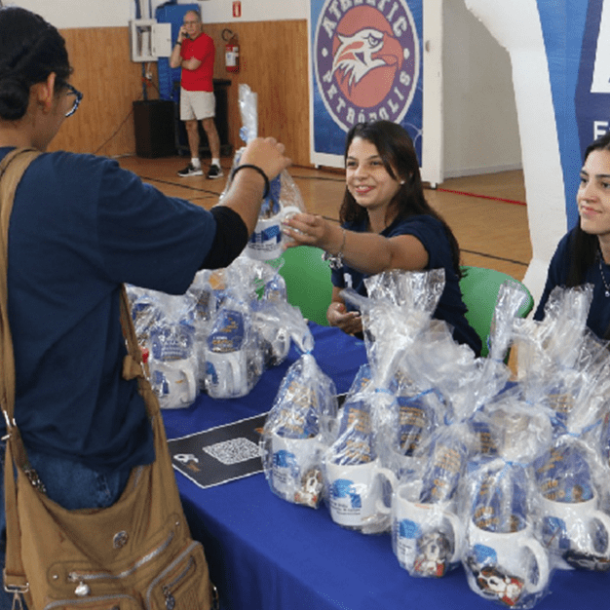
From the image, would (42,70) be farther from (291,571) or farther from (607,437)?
(607,437)

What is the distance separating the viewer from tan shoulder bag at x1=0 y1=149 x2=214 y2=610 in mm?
1304

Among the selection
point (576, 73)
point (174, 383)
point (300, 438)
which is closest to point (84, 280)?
point (300, 438)

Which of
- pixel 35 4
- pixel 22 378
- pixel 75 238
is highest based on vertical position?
pixel 35 4

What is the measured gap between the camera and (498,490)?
48.0 inches

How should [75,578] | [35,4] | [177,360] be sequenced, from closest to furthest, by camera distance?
[75,578]
[177,360]
[35,4]

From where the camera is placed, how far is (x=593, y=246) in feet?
7.96

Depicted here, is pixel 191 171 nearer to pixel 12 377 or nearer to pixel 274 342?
pixel 274 342

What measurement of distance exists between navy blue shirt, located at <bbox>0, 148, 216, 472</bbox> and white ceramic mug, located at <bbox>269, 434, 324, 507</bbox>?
24cm

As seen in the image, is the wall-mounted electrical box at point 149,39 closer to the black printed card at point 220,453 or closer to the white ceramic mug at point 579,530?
the black printed card at point 220,453

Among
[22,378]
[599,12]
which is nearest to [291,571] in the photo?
[22,378]

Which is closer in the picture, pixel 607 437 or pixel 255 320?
pixel 607 437

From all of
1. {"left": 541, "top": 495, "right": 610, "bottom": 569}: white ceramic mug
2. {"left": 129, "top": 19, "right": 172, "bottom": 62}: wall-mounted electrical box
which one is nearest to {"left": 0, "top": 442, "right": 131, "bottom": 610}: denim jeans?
{"left": 541, "top": 495, "right": 610, "bottom": 569}: white ceramic mug

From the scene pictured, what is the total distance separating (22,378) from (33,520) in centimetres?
22

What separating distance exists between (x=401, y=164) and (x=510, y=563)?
62.2 inches
